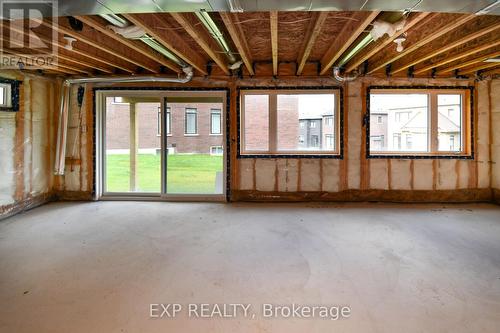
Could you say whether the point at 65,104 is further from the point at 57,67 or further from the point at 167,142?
the point at 167,142

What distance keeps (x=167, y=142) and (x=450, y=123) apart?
18.3ft

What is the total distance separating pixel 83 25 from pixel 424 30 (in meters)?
4.00

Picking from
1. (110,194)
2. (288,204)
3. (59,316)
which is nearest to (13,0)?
(59,316)

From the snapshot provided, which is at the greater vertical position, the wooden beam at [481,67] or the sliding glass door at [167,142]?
the wooden beam at [481,67]

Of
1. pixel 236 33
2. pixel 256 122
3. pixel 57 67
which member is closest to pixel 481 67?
pixel 256 122

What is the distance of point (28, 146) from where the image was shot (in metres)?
4.29

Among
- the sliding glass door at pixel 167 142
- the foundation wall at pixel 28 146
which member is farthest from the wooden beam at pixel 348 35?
the foundation wall at pixel 28 146

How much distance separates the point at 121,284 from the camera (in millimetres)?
2043

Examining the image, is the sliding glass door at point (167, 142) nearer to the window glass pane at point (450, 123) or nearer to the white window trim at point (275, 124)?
the white window trim at point (275, 124)

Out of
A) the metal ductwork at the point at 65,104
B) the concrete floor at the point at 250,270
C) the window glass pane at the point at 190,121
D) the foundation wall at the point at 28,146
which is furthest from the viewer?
the window glass pane at the point at 190,121

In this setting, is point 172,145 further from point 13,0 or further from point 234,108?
point 13,0

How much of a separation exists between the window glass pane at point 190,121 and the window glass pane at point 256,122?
1043 mm

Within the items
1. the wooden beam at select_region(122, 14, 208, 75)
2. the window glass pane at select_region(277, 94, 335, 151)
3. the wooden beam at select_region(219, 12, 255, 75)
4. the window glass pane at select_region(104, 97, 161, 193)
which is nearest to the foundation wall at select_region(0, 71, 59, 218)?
the window glass pane at select_region(104, 97, 161, 193)

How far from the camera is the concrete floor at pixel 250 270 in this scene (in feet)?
5.39
